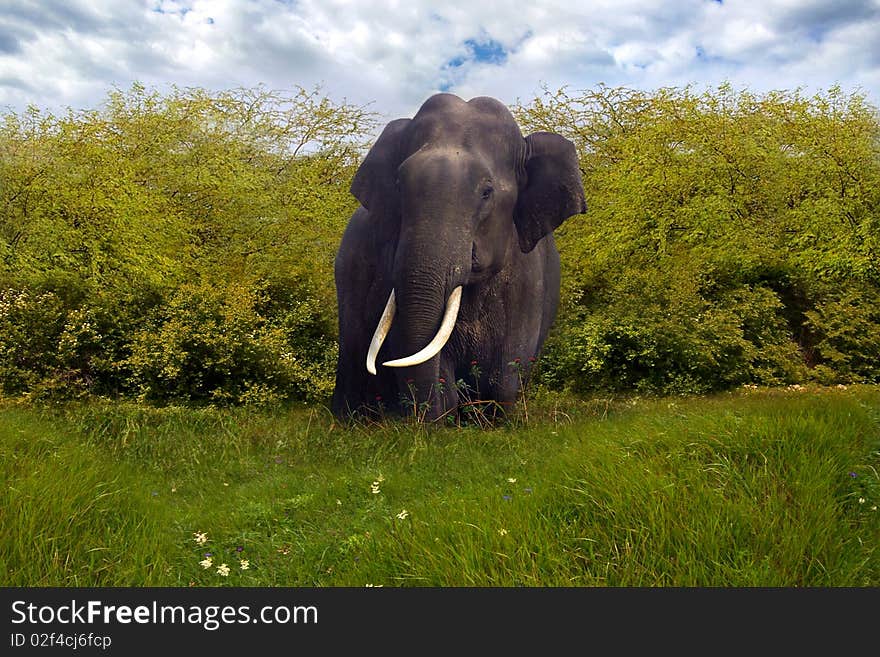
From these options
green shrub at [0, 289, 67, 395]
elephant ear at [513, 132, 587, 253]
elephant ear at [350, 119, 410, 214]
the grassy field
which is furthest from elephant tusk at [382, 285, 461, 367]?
green shrub at [0, 289, 67, 395]

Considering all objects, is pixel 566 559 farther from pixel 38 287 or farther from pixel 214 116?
pixel 214 116

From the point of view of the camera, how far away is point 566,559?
2.99 m

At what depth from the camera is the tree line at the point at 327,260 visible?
10078 mm

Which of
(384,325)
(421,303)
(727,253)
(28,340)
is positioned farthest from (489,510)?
(727,253)

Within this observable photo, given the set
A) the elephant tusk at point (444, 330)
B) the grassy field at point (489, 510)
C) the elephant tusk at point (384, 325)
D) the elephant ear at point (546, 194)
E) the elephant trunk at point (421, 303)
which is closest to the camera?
the grassy field at point (489, 510)

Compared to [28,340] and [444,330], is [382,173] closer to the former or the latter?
[444,330]

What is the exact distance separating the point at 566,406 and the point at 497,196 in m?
2.92

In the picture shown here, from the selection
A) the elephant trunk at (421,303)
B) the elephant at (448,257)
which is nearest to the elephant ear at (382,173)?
the elephant at (448,257)

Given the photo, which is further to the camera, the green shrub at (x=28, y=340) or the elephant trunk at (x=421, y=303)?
the green shrub at (x=28, y=340)

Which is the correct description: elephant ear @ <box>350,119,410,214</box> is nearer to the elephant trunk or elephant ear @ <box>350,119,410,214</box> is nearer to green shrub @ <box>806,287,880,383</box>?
the elephant trunk

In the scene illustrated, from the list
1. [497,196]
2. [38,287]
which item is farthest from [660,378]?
[38,287]

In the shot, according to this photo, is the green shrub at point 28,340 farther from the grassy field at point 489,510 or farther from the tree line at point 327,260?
the grassy field at point 489,510

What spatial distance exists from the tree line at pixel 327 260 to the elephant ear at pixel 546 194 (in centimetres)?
491

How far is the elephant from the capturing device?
5.50 meters
